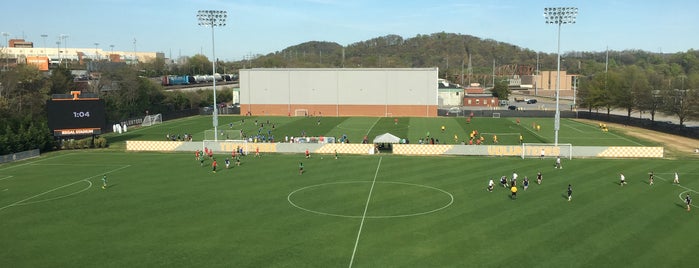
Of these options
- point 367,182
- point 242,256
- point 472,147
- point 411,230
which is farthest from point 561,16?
point 242,256

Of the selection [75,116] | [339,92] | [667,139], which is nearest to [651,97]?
[667,139]

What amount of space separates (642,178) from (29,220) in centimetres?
4640

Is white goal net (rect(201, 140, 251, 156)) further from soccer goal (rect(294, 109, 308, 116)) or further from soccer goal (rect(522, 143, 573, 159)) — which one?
soccer goal (rect(294, 109, 308, 116))

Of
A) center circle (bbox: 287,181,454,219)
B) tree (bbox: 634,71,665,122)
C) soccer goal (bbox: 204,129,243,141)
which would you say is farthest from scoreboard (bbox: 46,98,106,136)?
tree (bbox: 634,71,665,122)

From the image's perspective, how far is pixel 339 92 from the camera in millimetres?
104688

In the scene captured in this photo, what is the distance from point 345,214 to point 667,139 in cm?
5684

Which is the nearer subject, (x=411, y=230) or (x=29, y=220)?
(x=411, y=230)

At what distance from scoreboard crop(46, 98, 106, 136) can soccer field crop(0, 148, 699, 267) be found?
32.3 feet

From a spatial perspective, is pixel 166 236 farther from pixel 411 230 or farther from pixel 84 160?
pixel 84 160

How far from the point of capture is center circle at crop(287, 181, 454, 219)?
32.9m

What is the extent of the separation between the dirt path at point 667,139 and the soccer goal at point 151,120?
78.3 meters

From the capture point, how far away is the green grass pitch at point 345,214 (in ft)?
82.0

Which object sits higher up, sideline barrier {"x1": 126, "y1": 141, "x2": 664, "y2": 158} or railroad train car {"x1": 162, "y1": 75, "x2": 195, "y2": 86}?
railroad train car {"x1": 162, "y1": 75, "x2": 195, "y2": 86}

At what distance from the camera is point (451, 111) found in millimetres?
107000
